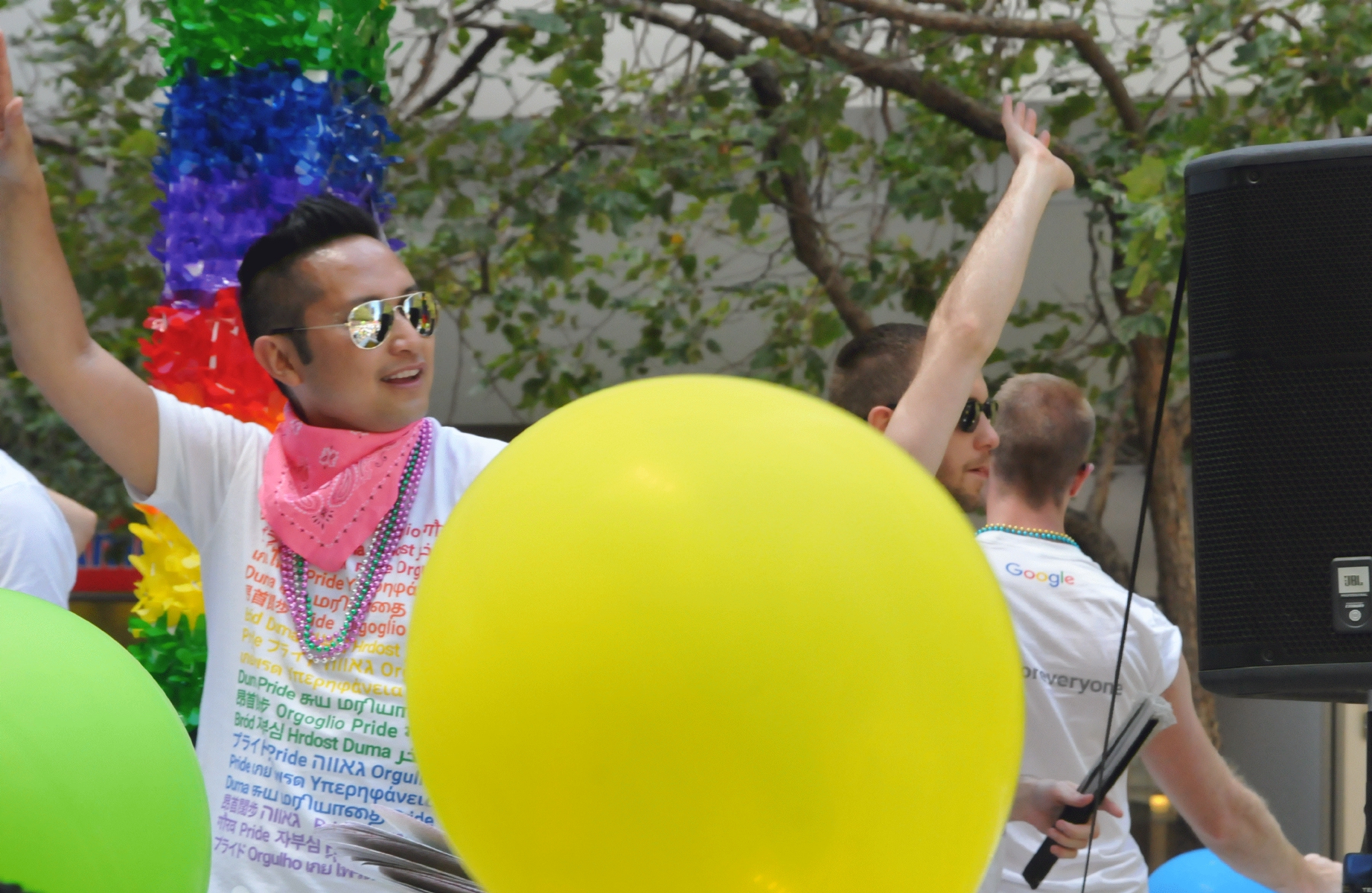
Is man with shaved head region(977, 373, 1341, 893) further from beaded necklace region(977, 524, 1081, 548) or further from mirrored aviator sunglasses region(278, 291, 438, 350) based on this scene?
mirrored aviator sunglasses region(278, 291, 438, 350)

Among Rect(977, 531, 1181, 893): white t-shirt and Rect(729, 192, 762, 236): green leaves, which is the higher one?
Rect(729, 192, 762, 236): green leaves

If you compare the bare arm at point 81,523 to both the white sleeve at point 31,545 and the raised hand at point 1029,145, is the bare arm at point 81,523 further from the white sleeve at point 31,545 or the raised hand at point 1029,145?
the raised hand at point 1029,145

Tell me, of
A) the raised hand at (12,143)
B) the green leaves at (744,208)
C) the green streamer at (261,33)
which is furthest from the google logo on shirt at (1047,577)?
the green leaves at (744,208)

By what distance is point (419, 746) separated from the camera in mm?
1166

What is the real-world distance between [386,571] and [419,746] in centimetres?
80

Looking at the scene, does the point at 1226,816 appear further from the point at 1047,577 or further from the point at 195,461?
the point at 195,461

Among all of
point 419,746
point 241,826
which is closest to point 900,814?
point 419,746

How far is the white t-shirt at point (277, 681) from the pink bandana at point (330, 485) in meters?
0.03

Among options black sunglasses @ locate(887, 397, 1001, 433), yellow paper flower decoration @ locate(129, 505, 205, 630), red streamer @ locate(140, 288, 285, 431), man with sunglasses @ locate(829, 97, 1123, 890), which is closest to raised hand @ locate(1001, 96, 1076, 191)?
man with sunglasses @ locate(829, 97, 1123, 890)

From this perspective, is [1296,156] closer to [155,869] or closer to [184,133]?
[155,869]

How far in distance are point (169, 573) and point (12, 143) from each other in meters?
0.95

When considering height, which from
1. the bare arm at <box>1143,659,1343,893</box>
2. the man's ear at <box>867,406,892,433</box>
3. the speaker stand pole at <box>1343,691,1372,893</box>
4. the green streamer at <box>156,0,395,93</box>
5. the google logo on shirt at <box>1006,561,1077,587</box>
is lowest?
the bare arm at <box>1143,659,1343,893</box>

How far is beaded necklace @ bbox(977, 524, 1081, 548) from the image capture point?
8.59 ft

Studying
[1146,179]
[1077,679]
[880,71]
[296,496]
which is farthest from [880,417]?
[880,71]
